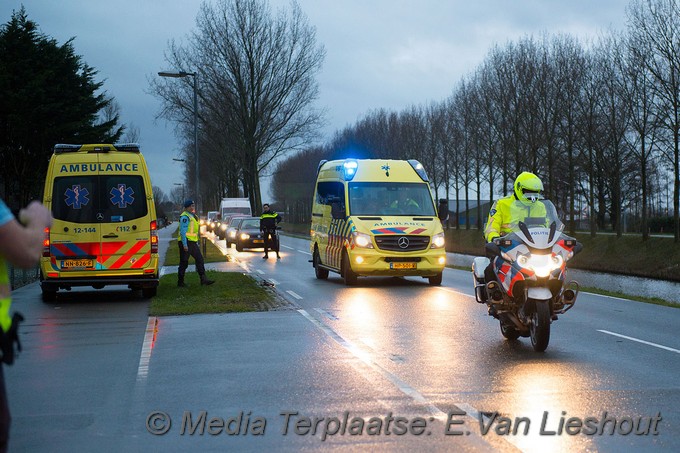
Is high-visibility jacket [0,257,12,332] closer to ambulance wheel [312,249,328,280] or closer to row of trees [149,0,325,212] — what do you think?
ambulance wheel [312,249,328,280]

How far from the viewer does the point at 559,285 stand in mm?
9945

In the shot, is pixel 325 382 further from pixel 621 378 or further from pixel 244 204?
pixel 244 204

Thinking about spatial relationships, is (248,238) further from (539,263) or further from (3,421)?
(3,421)

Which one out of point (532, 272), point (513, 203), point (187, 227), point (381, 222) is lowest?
point (532, 272)

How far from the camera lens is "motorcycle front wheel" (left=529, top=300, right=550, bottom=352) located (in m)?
9.75

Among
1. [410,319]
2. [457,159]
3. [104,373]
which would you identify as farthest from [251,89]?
[104,373]

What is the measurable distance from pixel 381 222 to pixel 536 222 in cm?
949

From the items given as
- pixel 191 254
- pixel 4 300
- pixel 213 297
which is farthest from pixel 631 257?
pixel 4 300

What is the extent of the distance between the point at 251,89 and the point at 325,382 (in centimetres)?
5150

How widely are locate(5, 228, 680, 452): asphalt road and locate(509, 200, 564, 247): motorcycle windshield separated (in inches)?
50.2

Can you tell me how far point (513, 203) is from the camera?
10492 millimetres

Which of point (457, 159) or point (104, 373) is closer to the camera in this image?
point (104, 373)

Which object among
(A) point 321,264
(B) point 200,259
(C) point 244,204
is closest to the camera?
(B) point 200,259

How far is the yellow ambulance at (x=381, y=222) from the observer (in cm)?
1947
